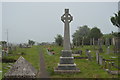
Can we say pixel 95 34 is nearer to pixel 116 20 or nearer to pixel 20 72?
pixel 116 20

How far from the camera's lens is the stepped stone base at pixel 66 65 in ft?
43.9

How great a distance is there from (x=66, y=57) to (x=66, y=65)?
692 millimetres

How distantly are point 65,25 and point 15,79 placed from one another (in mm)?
6446

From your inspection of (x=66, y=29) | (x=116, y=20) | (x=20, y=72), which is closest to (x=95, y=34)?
(x=116, y=20)

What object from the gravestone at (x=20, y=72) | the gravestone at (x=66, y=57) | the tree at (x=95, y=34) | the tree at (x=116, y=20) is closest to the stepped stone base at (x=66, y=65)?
the gravestone at (x=66, y=57)

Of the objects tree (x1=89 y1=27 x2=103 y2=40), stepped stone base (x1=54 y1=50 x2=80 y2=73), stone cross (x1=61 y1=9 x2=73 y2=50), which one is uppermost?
tree (x1=89 y1=27 x2=103 y2=40)

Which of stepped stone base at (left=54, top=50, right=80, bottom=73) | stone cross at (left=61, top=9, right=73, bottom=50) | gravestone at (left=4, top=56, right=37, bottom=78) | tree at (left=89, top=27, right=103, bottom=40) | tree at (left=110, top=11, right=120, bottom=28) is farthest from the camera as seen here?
tree at (left=89, top=27, right=103, bottom=40)

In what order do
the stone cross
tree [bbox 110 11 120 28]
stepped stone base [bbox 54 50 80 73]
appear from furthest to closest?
tree [bbox 110 11 120 28], the stone cross, stepped stone base [bbox 54 50 80 73]

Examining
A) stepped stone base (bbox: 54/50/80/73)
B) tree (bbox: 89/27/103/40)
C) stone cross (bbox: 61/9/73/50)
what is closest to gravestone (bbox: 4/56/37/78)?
stepped stone base (bbox: 54/50/80/73)

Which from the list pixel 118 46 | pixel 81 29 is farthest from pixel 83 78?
pixel 81 29

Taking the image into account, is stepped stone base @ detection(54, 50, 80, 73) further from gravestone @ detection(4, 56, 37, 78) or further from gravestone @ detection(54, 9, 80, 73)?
gravestone @ detection(4, 56, 37, 78)

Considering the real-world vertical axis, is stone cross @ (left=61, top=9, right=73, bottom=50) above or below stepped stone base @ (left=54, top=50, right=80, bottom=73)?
above

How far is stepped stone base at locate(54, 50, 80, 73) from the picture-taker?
43.9 ft

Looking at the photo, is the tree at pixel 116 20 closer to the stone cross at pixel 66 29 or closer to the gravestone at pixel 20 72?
the stone cross at pixel 66 29
